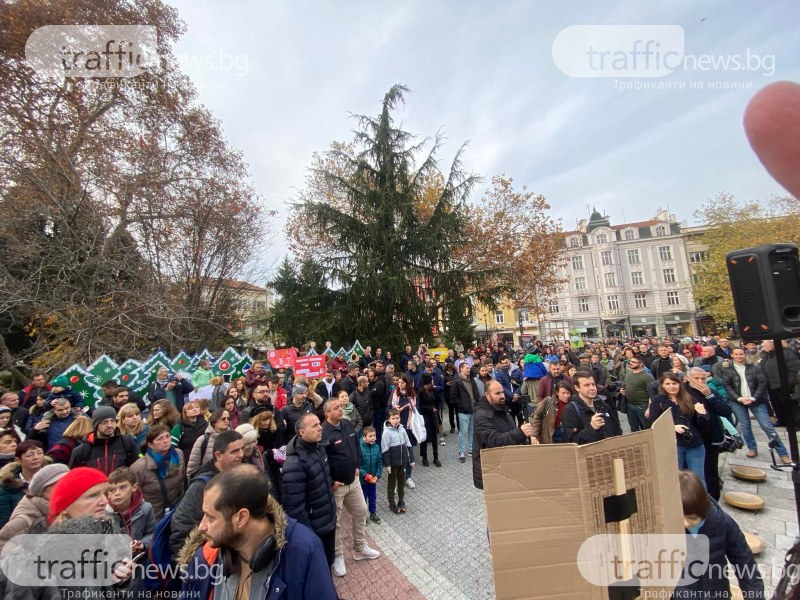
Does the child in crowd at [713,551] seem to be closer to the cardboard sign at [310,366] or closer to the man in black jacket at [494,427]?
the man in black jacket at [494,427]

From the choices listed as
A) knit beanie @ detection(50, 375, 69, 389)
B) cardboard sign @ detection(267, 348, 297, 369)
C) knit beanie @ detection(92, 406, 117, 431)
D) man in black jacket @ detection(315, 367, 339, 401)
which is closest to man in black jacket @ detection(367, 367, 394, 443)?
man in black jacket @ detection(315, 367, 339, 401)

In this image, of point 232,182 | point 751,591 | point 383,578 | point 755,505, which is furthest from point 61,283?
point 755,505

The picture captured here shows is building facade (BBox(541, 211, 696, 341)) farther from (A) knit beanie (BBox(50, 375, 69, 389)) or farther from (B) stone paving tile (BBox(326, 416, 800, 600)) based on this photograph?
(A) knit beanie (BBox(50, 375, 69, 389))

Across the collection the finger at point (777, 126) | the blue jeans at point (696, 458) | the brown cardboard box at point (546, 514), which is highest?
the finger at point (777, 126)

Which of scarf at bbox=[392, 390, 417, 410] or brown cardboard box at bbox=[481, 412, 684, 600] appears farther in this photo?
scarf at bbox=[392, 390, 417, 410]

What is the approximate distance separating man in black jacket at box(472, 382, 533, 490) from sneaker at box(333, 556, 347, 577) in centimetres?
174

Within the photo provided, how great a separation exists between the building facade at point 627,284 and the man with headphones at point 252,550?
45815mm

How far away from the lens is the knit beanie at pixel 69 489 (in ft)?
7.47

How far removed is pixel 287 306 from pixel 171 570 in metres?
13.6

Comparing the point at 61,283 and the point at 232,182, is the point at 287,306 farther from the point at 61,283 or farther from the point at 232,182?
the point at 61,283

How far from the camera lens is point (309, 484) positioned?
3.34m

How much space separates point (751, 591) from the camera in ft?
6.77

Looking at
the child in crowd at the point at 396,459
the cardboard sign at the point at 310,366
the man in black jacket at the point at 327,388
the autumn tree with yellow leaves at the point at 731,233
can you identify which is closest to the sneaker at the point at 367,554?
the child in crowd at the point at 396,459

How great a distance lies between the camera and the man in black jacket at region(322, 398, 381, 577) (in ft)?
12.7
